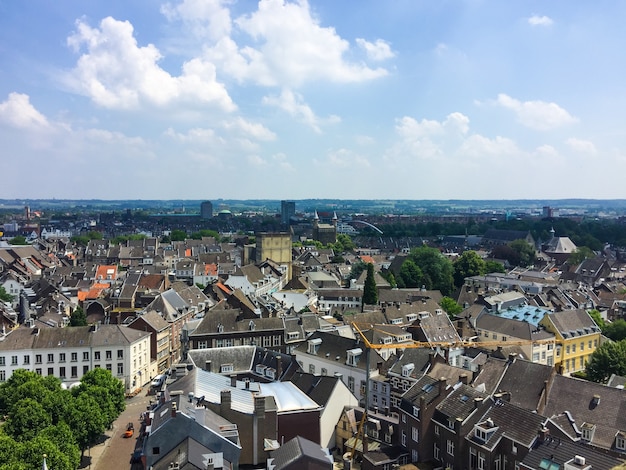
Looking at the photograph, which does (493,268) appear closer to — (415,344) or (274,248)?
(274,248)

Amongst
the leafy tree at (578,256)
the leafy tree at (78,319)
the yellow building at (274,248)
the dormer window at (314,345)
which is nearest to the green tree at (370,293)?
the dormer window at (314,345)

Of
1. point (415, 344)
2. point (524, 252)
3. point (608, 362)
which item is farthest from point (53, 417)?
point (524, 252)

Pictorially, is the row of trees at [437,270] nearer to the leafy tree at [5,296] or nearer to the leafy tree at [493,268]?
the leafy tree at [493,268]

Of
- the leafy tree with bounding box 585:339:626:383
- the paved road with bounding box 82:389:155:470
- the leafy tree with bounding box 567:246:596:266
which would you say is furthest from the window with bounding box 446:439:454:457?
the leafy tree with bounding box 567:246:596:266

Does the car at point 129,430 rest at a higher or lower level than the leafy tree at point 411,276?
lower

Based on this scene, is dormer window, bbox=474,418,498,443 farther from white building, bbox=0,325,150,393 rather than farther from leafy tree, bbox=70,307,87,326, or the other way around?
leafy tree, bbox=70,307,87,326
